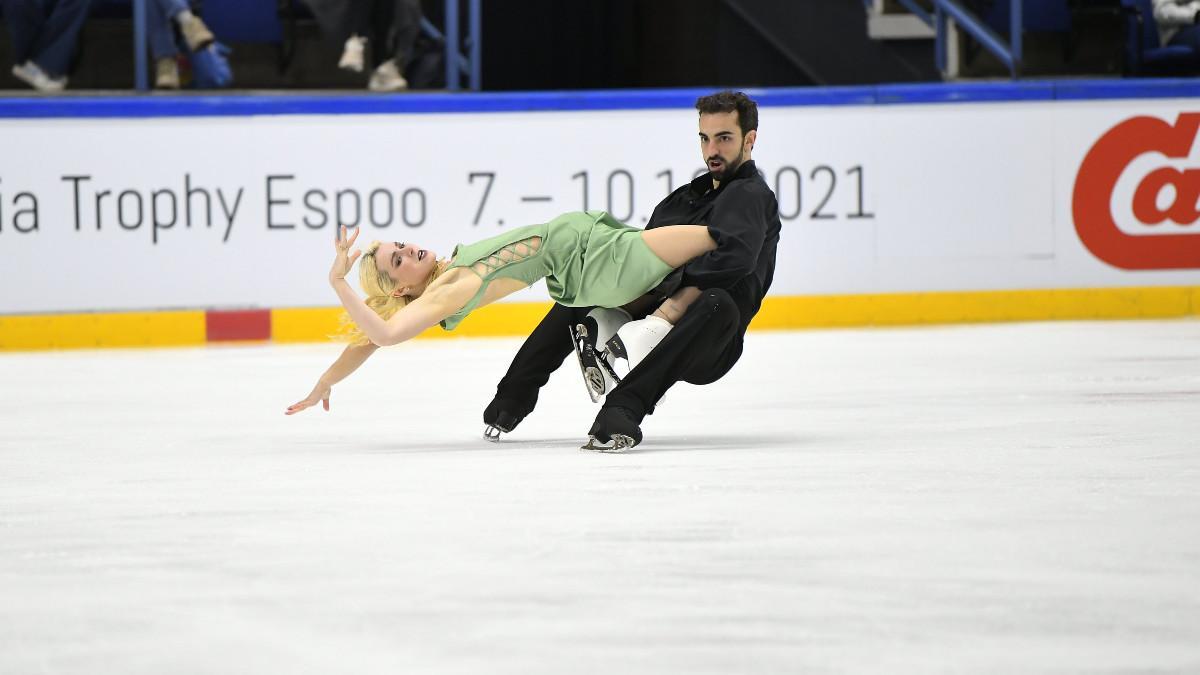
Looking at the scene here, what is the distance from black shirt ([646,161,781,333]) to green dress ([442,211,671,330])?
5.0 inches

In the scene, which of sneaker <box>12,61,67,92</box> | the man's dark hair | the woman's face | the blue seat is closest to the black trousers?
the man's dark hair

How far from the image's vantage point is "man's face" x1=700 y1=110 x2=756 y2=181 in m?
Result: 5.10

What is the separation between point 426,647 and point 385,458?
7.76 feet

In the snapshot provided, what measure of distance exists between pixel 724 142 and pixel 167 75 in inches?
211

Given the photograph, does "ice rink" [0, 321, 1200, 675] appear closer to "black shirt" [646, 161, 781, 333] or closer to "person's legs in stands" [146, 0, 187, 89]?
"black shirt" [646, 161, 781, 333]

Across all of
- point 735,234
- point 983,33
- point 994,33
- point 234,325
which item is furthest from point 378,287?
point 994,33

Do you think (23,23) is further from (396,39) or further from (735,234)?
(735,234)

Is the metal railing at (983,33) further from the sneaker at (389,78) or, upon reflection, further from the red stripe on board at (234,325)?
the red stripe on board at (234,325)

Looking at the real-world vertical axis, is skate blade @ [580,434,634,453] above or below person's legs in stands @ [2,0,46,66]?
below

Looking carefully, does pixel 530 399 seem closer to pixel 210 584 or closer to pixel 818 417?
pixel 818 417

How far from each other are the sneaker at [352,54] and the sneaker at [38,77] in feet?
4.97

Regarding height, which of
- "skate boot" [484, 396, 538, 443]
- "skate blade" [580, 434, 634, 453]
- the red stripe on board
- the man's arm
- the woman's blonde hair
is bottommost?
"skate blade" [580, 434, 634, 453]

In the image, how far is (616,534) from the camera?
3.64 metres

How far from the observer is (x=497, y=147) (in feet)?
31.9
